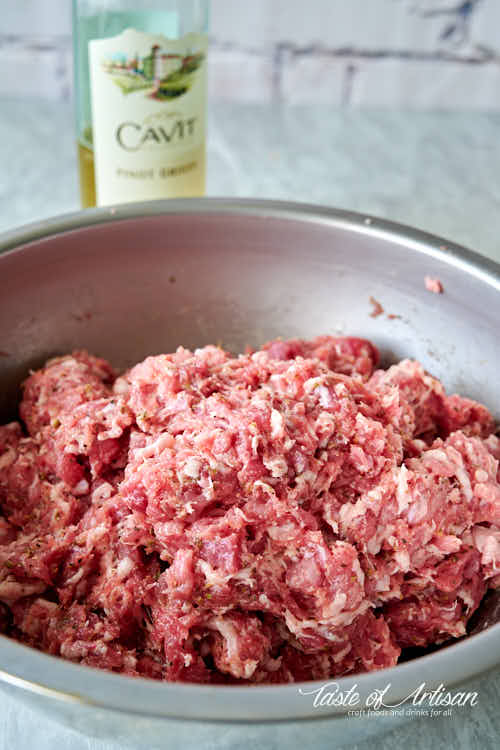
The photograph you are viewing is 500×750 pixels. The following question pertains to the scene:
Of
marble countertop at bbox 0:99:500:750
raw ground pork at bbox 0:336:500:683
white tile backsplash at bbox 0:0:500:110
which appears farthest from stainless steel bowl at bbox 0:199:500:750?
white tile backsplash at bbox 0:0:500:110

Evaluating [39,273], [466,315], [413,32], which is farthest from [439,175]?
[39,273]

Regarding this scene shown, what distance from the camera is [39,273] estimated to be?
1.51 meters

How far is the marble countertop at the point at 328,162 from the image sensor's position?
2588 mm

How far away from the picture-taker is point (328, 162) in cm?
288

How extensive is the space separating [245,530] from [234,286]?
679 mm

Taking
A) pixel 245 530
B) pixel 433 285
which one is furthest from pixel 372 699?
pixel 433 285

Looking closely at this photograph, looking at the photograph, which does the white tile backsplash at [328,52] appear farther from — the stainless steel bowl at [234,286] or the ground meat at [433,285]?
the ground meat at [433,285]

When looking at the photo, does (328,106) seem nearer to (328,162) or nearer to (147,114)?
(328,162)

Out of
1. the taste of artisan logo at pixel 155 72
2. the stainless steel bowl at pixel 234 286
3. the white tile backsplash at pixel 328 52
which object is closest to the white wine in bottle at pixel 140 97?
the taste of artisan logo at pixel 155 72

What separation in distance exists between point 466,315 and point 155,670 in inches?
33.3

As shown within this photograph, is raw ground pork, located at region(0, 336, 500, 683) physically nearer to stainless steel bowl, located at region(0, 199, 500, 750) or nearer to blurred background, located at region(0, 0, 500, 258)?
stainless steel bowl, located at region(0, 199, 500, 750)

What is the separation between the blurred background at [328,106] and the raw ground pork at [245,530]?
57.5 inches

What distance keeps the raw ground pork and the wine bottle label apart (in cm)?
73

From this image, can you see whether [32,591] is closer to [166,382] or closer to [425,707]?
[166,382]
